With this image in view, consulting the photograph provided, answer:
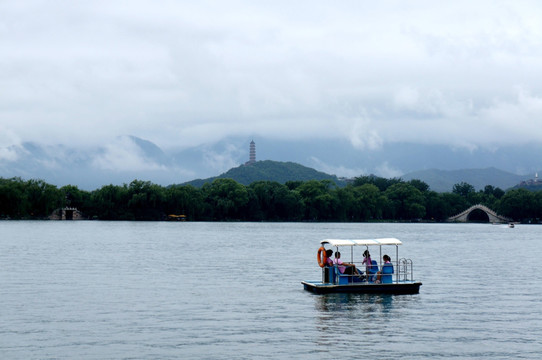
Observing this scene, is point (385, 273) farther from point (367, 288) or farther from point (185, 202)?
point (185, 202)

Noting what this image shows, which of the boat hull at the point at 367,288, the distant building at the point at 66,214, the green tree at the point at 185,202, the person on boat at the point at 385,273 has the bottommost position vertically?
the boat hull at the point at 367,288

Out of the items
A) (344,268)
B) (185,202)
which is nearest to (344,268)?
(344,268)

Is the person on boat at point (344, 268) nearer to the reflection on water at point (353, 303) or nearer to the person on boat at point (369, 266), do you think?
the person on boat at point (369, 266)

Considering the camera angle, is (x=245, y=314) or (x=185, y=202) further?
(x=185, y=202)

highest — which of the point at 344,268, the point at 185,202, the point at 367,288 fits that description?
the point at 185,202

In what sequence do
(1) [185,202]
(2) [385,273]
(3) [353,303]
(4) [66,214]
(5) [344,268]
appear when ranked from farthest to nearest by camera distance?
(4) [66,214]
(1) [185,202]
(2) [385,273]
(5) [344,268]
(3) [353,303]

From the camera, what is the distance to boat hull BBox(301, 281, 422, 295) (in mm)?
43969

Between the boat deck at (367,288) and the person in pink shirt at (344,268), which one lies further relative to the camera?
the person in pink shirt at (344,268)

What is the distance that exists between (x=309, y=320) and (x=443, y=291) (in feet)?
52.1

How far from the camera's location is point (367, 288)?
146 feet

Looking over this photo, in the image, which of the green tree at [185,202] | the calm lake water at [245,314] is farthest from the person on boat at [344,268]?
the green tree at [185,202]

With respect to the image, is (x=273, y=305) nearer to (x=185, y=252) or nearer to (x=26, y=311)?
(x=26, y=311)

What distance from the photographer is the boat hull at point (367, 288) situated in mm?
43969

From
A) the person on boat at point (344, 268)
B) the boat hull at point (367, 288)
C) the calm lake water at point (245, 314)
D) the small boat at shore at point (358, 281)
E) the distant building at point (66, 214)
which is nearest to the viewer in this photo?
the calm lake water at point (245, 314)
